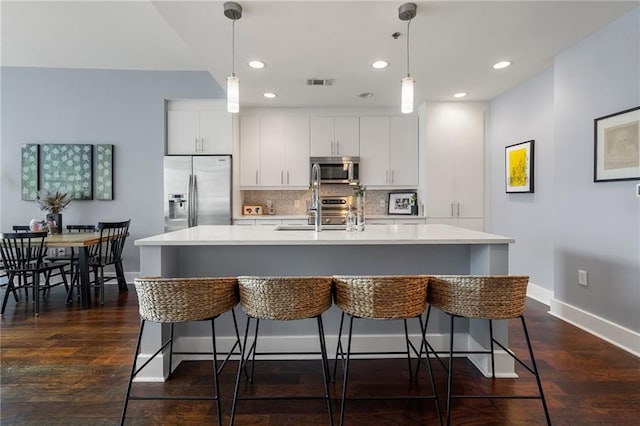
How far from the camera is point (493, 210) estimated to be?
176 inches

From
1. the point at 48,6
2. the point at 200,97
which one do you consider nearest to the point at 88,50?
the point at 48,6

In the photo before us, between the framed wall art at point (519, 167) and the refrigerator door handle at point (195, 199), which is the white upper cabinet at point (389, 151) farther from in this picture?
the refrigerator door handle at point (195, 199)

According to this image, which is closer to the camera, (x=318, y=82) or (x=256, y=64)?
(x=256, y=64)

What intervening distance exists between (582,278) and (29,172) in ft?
21.3

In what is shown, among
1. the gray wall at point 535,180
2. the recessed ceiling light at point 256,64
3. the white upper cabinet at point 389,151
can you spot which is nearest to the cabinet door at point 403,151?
the white upper cabinet at point 389,151

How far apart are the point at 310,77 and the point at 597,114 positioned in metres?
2.66

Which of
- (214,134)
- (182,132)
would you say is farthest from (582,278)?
(182,132)

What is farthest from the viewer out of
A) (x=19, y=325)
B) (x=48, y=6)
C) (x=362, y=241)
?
(x=48, y=6)

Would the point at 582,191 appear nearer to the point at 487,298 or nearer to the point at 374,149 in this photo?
the point at 487,298

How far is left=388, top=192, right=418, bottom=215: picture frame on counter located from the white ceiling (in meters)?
1.35

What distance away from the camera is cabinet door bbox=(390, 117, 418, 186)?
484cm

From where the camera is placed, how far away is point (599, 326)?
8.72ft

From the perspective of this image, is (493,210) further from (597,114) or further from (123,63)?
(123,63)

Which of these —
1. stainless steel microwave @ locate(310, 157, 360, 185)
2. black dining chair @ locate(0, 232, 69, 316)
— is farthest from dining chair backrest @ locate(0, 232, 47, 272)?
stainless steel microwave @ locate(310, 157, 360, 185)
